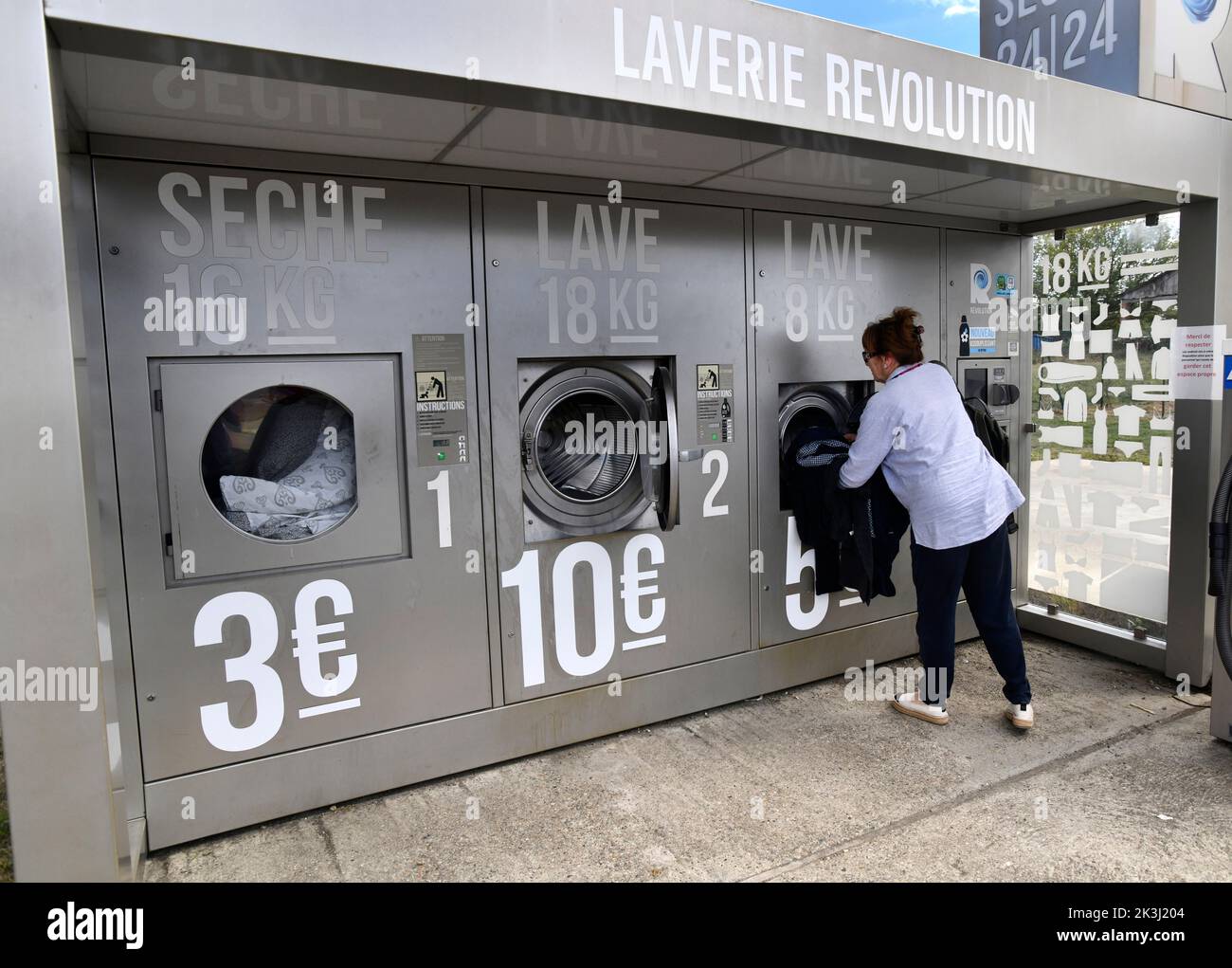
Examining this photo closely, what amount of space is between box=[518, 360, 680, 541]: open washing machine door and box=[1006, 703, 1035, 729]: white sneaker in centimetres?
170

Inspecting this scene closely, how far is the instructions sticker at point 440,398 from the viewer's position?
308 centimetres

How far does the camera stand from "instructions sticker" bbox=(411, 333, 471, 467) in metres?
3.08

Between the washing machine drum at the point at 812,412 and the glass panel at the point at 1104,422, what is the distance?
4.67 ft

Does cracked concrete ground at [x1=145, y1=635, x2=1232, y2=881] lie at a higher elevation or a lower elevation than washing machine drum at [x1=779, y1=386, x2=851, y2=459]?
lower

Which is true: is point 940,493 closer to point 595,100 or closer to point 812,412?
point 812,412

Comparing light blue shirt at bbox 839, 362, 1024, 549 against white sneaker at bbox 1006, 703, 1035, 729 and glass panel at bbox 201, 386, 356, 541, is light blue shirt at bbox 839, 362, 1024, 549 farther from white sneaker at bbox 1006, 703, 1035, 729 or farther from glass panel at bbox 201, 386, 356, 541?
glass panel at bbox 201, 386, 356, 541

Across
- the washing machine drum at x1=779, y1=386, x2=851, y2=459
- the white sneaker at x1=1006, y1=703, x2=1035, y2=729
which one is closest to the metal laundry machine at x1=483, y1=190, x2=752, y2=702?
the washing machine drum at x1=779, y1=386, x2=851, y2=459

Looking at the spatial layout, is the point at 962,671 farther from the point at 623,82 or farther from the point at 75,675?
the point at 75,675

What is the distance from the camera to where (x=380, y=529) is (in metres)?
3.05

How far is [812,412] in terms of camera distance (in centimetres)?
407

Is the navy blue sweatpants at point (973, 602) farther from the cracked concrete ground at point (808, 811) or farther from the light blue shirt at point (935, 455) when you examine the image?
the cracked concrete ground at point (808, 811)

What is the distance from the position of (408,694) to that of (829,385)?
7.90 feet

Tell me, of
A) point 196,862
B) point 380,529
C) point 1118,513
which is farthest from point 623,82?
point 1118,513

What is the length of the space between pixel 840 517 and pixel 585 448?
3.93 feet
